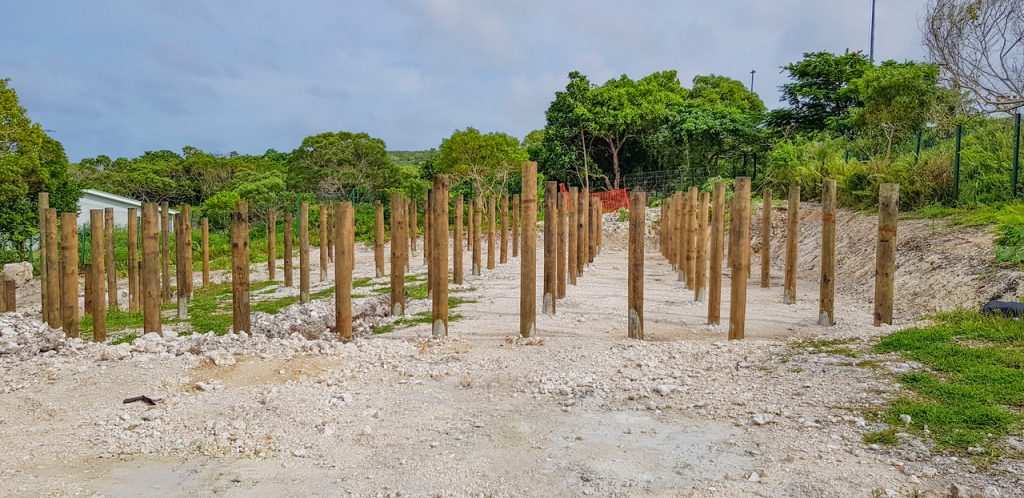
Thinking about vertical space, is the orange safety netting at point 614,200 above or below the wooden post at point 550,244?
above

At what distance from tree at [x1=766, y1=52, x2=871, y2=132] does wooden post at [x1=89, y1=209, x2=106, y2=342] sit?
94.5ft

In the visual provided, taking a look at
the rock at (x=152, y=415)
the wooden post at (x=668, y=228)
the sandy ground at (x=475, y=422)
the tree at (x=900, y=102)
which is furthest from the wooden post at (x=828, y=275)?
the tree at (x=900, y=102)

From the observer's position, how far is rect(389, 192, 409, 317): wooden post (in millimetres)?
9945

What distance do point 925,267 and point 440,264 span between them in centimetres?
828

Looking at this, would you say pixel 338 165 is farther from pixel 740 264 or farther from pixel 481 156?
pixel 740 264

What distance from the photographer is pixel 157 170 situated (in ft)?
146

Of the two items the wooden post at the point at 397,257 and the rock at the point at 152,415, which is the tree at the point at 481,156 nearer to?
the wooden post at the point at 397,257

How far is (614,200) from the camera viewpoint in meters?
33.3

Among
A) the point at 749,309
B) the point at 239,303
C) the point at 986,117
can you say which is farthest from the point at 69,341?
the point at 986,117

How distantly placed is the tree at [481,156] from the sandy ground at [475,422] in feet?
89.6

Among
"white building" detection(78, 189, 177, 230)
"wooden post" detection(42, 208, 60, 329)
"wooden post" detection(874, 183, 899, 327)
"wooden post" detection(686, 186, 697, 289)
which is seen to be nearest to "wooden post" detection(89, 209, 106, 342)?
"wooden post" detection(42, 208, 60, 329)

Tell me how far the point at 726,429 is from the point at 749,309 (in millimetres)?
6154

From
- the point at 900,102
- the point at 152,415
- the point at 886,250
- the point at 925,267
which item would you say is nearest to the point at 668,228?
the point at 900,102

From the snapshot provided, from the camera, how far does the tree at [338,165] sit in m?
37.9
